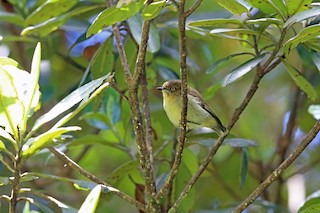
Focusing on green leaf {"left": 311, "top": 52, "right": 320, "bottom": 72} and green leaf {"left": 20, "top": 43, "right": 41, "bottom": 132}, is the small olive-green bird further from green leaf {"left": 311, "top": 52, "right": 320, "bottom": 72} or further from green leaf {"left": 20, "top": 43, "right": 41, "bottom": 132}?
green leaf {"left": 20, "top": 43, "right": 41, "bottom": 132}

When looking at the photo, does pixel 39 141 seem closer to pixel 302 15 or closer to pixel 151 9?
pixel 151 9

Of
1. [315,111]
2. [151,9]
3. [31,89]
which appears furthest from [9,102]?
[315,111]

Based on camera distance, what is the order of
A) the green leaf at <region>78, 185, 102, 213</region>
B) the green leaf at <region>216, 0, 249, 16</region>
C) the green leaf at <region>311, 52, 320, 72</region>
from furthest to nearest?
1. the green leaf at <region>311, 52, 320, 72</region>
2. the green leaf at <region>216, 0, 249, 16</region>
3. the green leaf at <region>78, 185, 102, 213</region>

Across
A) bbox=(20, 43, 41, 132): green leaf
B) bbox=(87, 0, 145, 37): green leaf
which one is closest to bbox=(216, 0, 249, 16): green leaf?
bbox=(87, 0, 145, 37): green leaf

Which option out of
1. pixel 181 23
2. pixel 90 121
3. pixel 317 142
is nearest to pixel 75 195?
pixel 90 121

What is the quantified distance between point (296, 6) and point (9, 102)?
0.75 m

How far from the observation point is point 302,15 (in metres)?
1.55

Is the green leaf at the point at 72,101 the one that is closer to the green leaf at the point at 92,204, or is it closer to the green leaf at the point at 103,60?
the green leaf at the point at 92,204

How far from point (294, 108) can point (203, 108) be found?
2.14 feet

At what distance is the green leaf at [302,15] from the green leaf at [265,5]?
0.08 meters

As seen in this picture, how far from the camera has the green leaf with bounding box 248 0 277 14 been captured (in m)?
1.67

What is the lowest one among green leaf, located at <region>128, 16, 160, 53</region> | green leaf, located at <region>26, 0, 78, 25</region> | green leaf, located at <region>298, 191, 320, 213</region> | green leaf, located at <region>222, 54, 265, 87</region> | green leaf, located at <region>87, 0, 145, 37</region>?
green leaf, located at <region>298, 191, 320, 213</region>

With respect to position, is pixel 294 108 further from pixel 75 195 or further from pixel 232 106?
pixel 75 195

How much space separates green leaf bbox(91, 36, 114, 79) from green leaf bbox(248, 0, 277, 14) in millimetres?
627
